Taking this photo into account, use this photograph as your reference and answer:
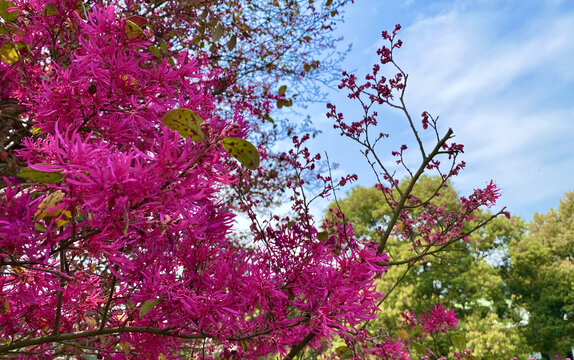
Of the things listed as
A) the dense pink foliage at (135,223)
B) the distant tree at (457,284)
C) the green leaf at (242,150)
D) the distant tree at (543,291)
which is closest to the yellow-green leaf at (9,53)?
the dense pink foliage at (135,223)

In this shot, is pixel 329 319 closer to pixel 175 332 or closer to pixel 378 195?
pixel 175 332

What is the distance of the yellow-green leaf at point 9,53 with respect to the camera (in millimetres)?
2229

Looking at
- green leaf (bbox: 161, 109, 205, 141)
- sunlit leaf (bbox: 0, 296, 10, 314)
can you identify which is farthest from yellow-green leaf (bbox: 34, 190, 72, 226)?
sunlit leaf (bbox: 0, 296, 10, 314)

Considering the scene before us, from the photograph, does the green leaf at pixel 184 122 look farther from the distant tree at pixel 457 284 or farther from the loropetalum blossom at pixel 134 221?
the distant tree at pixel 457 284

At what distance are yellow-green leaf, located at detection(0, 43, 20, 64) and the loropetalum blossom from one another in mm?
26

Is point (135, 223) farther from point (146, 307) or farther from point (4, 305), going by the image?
point (4, 305)

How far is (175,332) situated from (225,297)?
0.29m

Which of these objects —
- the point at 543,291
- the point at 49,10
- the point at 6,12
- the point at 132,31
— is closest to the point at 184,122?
the point at 132,31

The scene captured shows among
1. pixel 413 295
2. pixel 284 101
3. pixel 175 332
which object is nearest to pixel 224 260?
pixel 175 332

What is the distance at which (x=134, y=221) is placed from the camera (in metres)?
1.39

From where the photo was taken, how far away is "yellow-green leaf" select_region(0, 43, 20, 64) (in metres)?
2.23

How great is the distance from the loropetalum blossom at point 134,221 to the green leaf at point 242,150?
38 mm

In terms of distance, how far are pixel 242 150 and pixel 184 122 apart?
0.19 metres

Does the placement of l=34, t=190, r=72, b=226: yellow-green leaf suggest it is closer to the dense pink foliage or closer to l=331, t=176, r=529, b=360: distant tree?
the dense pink foliage
